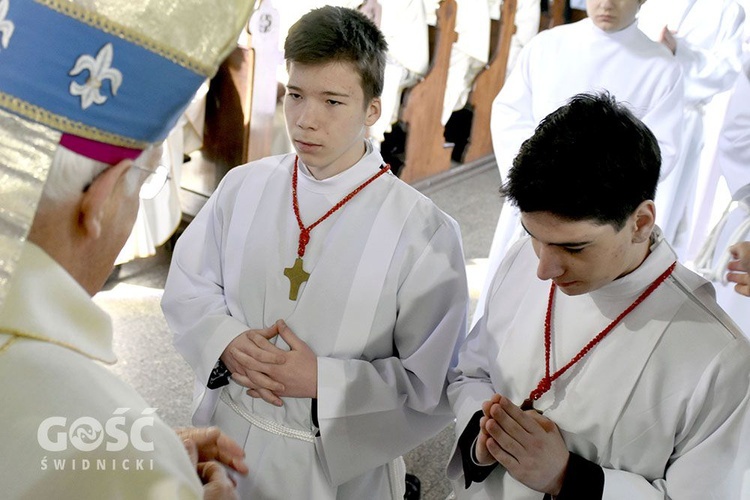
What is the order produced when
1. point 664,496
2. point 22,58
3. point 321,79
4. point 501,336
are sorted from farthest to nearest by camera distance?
point 321,79
point 501,336
point 664,496
point 22,58

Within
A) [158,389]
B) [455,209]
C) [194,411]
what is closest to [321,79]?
[194,411]

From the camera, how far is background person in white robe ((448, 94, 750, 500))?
5.50ft

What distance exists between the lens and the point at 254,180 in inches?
94.3

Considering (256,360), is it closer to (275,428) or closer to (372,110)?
(275,428)

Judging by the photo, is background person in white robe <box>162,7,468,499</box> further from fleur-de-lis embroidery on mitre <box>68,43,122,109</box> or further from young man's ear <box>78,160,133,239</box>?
fleur-de-lis embroidery on mitre <box>68,43,122,109</box>

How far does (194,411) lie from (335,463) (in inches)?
17.7

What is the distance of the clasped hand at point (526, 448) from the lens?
1732mm

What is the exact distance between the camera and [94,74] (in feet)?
3.33

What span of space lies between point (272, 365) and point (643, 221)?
3.09ft

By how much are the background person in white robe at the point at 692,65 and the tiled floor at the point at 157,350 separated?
1.32 m

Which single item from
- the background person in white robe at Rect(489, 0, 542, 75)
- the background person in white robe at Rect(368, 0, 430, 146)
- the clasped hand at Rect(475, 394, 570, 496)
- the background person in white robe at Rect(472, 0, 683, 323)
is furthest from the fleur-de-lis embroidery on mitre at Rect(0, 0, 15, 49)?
the background person in white robe at Rect(489, 0, 542, 75)

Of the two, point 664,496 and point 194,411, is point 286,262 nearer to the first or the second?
point 194,411

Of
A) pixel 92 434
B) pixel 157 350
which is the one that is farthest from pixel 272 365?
pixel 157 350

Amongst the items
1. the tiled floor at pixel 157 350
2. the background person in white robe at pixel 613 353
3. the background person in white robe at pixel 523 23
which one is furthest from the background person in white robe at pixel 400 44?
the background person in white robe at pixel 613 353
